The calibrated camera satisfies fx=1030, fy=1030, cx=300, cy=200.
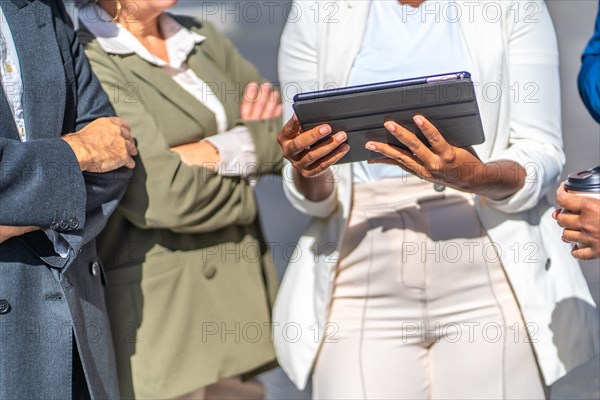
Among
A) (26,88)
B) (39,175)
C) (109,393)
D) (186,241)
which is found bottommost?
(109,393)

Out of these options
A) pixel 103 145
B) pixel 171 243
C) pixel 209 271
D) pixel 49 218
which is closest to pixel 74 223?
pixel 49 218

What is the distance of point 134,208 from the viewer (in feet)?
9.69

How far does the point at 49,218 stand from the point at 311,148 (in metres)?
0.67

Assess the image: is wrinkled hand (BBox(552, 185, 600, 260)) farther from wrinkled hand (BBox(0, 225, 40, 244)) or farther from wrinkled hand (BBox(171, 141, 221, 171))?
wrinkled hand (BBox(0, 225, 40, 244))

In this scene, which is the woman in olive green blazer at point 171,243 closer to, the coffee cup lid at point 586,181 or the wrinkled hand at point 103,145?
the wrinkled hand at point 103,145

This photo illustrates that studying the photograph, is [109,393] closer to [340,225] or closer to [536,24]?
[340,225]

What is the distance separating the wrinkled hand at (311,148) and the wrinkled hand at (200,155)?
47 centimetres

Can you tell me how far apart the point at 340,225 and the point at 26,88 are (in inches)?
35.5

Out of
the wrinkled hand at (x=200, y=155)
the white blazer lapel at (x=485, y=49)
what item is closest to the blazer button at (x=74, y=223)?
the wrinkled hand at (x=200, y=155)

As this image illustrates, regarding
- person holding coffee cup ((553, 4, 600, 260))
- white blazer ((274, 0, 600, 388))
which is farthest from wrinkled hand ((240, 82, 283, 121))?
person holding coffee cup ((553, 4, 600, 260))

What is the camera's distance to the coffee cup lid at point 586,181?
2.33 m

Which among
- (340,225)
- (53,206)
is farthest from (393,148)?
(53,206)

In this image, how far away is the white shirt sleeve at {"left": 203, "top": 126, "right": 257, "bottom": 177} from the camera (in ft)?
10.2

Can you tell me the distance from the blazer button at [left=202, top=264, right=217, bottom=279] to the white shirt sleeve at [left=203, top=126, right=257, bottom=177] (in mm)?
294
